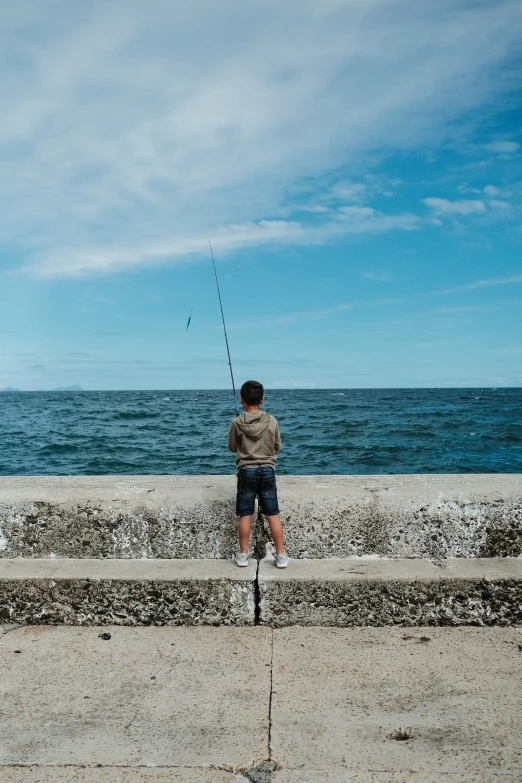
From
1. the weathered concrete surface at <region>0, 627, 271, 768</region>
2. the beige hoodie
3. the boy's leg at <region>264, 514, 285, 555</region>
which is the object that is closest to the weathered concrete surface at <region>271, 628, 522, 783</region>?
the weathered concrete surface at <region>0, 627, 271, 768</region>

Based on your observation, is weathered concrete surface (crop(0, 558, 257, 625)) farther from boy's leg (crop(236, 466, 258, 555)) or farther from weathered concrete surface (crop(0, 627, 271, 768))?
boy's leg (crop(236, 466, 258, 555))

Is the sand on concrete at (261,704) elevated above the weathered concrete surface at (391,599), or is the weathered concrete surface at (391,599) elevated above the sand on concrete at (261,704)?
the weathered concrete surface at (391,599)

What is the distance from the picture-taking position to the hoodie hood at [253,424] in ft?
12.0

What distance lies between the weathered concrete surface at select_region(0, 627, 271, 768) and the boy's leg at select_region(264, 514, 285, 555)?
0.45m

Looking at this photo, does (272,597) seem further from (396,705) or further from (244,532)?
(396,705)

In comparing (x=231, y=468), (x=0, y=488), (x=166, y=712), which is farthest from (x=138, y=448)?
(x=166, y=712)

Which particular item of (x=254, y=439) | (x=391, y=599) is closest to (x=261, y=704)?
(x=391, y=599)

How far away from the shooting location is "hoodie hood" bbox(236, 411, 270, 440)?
3.66 m

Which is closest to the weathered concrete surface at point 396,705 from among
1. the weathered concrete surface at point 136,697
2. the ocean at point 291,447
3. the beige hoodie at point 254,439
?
the weathered concrete surface at point 136,697

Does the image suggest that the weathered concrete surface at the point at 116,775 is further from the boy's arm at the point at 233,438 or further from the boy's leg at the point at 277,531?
the boy's arm at the point at 233,438

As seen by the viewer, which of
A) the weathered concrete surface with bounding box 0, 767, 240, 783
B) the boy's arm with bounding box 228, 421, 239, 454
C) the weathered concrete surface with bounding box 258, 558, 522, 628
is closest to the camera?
the weathered concrete surface with bounding box 0, 767, 240, 783

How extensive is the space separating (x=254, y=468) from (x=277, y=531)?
36 centimetres

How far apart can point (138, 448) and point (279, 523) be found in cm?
1784

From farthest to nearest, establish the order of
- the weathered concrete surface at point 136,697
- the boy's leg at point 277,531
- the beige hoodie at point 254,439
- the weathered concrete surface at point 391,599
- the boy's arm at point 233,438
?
the boy's arm at point 233,438, the beige hoodie at point 254,439, the boy's leg at point 277,531, the weathered concrete surface at point 391,599, the weathered concrete surface at point 136,697
